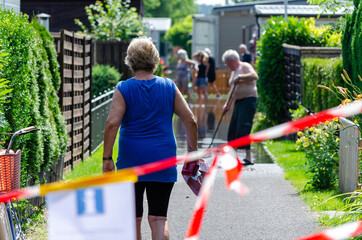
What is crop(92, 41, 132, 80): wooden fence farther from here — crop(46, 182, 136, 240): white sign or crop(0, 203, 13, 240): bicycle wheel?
crop(46, 182, 136, 240): white sign

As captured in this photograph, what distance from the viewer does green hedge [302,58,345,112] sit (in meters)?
10.4

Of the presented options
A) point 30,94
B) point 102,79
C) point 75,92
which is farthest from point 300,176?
point 102,79

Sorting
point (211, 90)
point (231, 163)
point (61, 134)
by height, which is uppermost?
point (231, 163)

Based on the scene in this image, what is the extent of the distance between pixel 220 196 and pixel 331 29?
552 centimetres

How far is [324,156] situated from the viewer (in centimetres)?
814

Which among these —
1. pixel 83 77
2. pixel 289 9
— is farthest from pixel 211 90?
pixel 83 77

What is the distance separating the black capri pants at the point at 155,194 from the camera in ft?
16.4

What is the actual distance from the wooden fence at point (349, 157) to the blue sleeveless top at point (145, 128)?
2.36 m

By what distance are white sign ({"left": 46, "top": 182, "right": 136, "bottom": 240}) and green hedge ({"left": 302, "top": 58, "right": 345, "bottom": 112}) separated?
820 centimetres

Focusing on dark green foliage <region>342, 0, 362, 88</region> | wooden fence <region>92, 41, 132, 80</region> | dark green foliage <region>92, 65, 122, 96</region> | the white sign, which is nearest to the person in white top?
dark green foliage <region>342, 0, 362, 88</region>

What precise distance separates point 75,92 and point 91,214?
7.90 meters

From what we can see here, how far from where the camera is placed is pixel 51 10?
26984 mm

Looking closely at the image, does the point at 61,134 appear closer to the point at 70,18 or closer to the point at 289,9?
the point at 289,9

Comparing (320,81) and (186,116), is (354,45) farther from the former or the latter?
(186,116)
